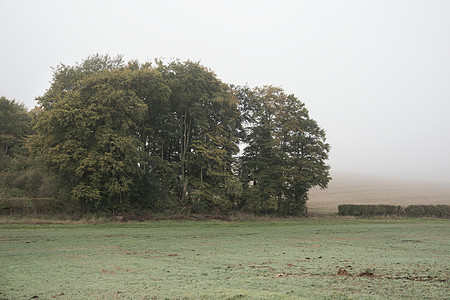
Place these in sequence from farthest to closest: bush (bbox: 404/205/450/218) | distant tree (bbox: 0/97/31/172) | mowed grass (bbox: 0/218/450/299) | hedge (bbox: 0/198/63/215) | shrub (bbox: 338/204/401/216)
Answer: distant tree (bbox: 0/97/31/172) < shrub (bbox: 338/204/401/216) < bush (bbox: 404/205/450/218) < hedge (bbox: 0/198/63/215) < mowed grass (bbox: 0/218/450/299)

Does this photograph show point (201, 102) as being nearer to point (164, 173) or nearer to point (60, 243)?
point (164, 173)

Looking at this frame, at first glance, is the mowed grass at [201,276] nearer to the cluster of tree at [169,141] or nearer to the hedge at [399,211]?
the cluster of tree at [169,141]

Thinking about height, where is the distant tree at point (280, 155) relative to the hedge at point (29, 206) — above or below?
above

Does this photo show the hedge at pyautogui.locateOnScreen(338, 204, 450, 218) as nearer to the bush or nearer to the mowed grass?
the bush

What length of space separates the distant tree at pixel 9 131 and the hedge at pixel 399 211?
43.5 m

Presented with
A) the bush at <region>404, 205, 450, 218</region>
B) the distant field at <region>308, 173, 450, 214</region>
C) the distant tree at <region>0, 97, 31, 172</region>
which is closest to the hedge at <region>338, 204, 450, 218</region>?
the bush at <region>404, 205, 450, 218</region>

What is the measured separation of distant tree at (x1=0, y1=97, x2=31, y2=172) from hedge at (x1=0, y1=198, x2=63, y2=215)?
51.1 ft

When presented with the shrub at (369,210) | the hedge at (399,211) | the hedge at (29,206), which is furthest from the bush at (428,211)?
the hedge at (29,206)

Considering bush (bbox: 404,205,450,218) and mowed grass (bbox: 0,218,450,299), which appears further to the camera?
bush (bbox: 404,205,450,218)

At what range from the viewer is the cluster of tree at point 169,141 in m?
27.2

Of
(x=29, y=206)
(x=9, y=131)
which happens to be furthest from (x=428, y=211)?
(x=9, y=131)

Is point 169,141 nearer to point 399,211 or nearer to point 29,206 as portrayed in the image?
point 29,206

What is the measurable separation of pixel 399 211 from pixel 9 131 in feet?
178

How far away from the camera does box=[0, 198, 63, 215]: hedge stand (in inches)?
1016
